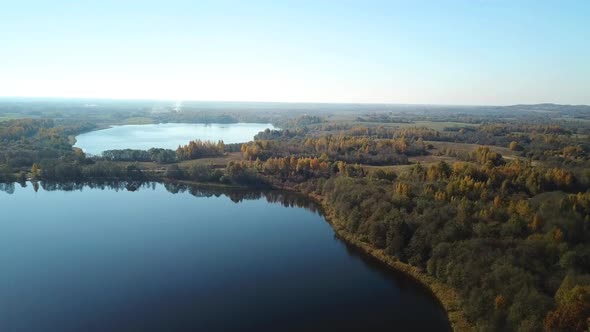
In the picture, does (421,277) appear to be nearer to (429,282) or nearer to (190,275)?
(429,282)

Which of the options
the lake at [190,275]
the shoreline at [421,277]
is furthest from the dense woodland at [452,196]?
the lake at [190,275]

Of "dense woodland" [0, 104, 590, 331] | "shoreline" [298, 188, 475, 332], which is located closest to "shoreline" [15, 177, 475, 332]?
"shoreline" [298, 188, 475, 332]

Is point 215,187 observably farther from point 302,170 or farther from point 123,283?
point 123,283

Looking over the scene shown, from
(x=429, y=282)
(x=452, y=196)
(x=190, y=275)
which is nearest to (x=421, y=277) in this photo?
(x=429, y=282)

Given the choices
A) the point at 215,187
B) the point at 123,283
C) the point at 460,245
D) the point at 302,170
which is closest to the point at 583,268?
the point at 460,245

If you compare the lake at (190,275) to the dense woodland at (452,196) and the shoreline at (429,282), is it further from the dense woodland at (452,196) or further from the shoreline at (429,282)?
the dense woodland at (452,196)

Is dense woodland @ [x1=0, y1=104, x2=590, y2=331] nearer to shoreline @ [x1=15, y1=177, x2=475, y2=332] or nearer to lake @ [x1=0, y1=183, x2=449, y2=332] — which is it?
shoreline @ [x1=15, y1=177, x2=475, y2=332]
